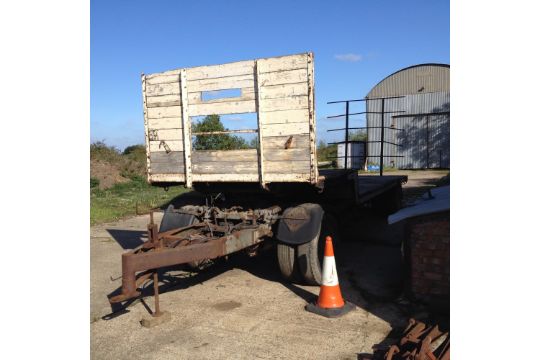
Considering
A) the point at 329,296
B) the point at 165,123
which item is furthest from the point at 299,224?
the point at 165,123

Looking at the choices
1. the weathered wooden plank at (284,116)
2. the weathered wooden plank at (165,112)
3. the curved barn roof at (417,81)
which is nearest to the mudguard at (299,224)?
the weathered wooden plank at (284,116)

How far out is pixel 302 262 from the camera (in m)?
5.60

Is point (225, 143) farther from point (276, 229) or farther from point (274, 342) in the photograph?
point (274, 342)

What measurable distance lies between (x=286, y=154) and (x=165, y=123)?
1773 millimetres

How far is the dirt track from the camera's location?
4117 mm

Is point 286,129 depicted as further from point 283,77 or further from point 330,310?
point 330,310

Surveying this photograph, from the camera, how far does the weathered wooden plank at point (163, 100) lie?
593 cm

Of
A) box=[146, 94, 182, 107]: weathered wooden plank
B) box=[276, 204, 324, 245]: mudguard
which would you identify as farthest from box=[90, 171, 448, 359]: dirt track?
box=[146, 94, 182, 107]: weathered wooden plank

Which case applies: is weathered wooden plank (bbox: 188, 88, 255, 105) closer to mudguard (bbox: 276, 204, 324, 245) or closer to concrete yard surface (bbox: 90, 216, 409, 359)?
mudguard (bbox: 276, 204, 324, 245)

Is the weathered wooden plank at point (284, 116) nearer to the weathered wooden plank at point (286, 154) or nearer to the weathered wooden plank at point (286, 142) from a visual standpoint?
the weathered wooden plank at point (286, 142)

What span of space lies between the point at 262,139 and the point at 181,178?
1353mm

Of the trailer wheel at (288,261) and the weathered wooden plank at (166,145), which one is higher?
the weathered wooden plank at (166,145)

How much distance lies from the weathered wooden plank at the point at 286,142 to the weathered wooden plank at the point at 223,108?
1.37ft
